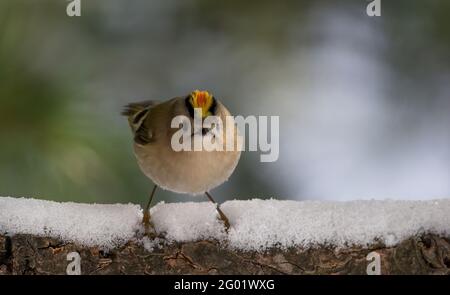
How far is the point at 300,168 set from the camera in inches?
81.7

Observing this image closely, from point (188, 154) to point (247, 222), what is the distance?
0.21 meters

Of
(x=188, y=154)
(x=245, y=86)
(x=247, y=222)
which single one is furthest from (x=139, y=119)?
(x=245, y=86)

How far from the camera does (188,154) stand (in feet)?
4.76

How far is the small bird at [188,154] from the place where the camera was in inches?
56.0

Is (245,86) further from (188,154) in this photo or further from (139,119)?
(188,154)

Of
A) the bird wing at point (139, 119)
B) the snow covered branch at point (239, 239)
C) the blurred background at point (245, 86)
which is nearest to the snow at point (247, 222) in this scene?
the snow covered branch at point (239, 239)

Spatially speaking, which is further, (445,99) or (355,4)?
(355,4)

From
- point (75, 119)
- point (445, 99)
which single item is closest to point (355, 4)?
point (445, 99)

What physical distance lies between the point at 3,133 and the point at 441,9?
1365mm

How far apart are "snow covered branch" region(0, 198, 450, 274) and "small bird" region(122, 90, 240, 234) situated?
0.07 m

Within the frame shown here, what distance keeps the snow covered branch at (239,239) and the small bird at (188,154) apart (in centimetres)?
7

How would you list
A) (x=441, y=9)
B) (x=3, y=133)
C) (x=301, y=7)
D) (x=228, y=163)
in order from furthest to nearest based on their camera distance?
(x=301, y=7)
(x=441, y=9)
(x=3, y=133)
(x=228, y=163)

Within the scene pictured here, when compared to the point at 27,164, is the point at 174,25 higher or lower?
higher

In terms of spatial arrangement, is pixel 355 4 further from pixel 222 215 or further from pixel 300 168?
pixel 222 215
